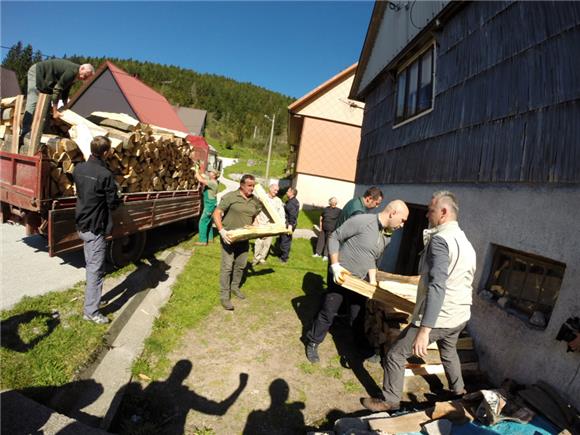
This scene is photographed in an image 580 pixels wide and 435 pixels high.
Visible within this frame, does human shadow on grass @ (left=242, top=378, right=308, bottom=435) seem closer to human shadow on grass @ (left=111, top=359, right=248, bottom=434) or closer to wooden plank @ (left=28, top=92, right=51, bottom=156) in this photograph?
human shadow on grass @ (left=111, top=359, right=248, bottom=434)

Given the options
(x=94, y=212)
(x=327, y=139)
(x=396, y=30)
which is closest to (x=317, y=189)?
(x=327, y=139)

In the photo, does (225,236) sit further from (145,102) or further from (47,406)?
(145,102)

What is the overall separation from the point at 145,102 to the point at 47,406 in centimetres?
2235

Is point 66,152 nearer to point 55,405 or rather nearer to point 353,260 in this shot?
point 55,405

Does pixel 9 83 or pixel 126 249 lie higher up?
pixel 9 83

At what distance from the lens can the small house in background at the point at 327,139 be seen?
19.5 meters

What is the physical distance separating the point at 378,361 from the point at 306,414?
1542 mm

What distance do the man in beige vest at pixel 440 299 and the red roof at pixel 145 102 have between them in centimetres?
2030

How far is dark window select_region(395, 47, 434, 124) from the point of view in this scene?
6.79 m

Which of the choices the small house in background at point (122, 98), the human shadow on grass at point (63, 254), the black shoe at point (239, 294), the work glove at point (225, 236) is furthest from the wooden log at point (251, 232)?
the small house in background at point (122, 98)

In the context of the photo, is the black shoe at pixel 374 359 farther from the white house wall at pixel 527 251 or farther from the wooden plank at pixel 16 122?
the wooden plank at pixel 16 122

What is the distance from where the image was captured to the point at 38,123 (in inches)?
189

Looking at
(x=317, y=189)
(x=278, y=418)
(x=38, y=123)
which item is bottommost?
(x=278, y=418)

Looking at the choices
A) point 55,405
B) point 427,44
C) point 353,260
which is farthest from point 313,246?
point 55,405
